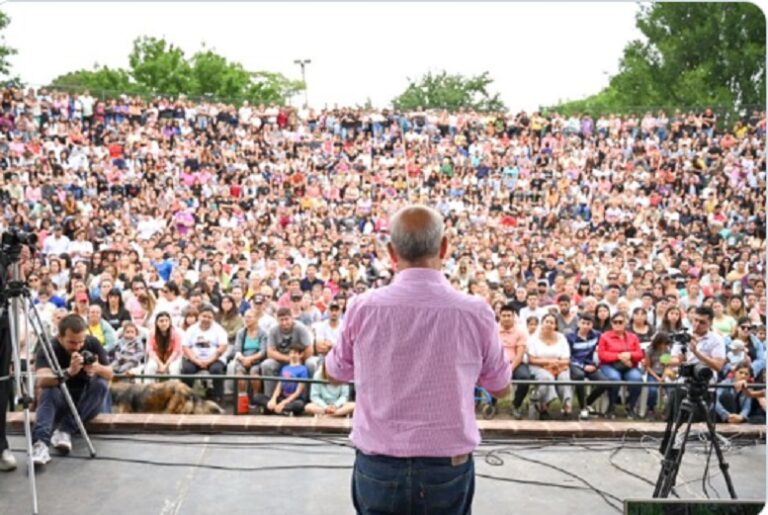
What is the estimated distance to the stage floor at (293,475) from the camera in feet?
12.4

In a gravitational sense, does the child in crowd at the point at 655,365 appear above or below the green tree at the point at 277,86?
below

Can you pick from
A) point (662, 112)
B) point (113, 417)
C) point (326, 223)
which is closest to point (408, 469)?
point (113, 417)

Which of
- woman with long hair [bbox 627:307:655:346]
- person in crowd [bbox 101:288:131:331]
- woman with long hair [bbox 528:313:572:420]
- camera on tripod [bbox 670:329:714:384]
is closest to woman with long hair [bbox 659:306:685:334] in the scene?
woman with long hair [bbox 627:307:655:346]

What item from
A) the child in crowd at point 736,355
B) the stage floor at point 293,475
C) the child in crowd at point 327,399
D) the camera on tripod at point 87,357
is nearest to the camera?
the stage floor at point 293,475

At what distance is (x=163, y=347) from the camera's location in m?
6.82

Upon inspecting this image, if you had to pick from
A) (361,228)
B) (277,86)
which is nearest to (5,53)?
(361,228)

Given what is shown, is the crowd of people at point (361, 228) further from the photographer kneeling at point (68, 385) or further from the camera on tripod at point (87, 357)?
the camera on tripod at point (87, 357)

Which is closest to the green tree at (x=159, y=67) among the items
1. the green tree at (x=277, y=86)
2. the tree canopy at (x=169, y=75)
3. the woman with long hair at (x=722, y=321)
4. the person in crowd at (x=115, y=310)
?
the tree canopy at (x=169, y=75)

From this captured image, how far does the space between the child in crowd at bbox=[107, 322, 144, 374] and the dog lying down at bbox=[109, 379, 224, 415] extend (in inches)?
44.9

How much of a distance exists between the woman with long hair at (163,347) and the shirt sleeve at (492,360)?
498cm

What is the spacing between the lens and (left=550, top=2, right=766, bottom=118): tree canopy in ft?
84.6

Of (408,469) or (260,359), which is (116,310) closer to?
(260,359)

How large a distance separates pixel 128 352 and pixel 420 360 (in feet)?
17.5

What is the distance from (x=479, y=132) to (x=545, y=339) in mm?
15704
